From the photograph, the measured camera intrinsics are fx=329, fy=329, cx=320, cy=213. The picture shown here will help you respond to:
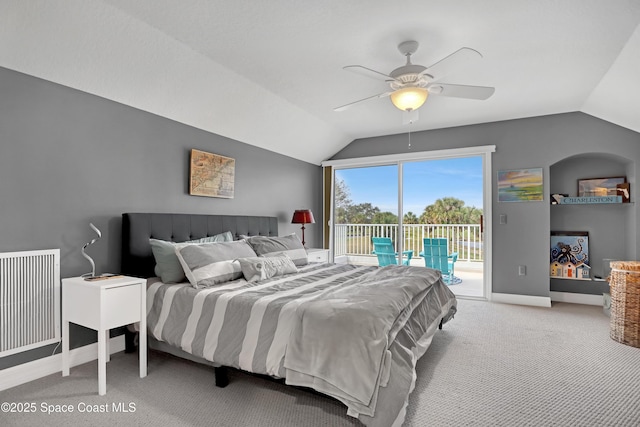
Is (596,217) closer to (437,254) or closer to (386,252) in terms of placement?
(437,254)

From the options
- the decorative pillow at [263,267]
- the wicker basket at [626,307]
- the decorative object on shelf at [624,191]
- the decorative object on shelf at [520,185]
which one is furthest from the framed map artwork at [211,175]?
the decorative object on shelf at [624,191]

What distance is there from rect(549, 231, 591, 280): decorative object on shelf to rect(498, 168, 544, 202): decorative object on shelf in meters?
0.75

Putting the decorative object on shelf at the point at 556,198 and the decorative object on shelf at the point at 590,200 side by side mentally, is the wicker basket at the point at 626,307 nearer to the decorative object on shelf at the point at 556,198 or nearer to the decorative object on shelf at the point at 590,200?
the decorative object on shelf at the point at 590,200

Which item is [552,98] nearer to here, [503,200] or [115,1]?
[503,200]

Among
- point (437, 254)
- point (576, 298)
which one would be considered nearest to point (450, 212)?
point (437, 254)

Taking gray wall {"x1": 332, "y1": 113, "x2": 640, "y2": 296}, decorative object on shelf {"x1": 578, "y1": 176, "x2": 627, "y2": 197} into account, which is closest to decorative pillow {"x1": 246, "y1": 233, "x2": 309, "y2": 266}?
gray wall {"x1": 332, "y1": 113, "x2": 640, "y2": 296}

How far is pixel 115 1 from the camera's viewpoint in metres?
2.16

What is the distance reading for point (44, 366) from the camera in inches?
95.6

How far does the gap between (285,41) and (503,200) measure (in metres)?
3.74

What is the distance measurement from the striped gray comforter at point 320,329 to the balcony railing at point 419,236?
3.22m

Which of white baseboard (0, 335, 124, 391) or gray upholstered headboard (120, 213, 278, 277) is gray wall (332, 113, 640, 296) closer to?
gray upholstered headboard (120, 213, 278, 277)

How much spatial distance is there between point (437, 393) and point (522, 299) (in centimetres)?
311

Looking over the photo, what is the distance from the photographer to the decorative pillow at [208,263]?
8.66ft

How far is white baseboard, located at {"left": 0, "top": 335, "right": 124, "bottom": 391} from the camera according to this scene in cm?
226
